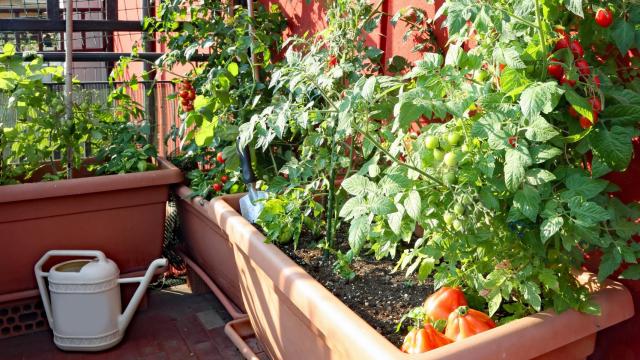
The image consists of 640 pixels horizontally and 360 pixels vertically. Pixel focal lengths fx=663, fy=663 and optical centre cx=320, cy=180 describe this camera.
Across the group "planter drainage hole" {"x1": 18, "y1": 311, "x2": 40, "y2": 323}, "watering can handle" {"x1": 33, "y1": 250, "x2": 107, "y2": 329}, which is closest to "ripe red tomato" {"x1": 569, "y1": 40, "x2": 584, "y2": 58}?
"watering can handle" {"x1": 33, "y1": 250, "x2": 107, "y2": 329}

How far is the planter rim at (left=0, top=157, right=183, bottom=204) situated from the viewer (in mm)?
2619

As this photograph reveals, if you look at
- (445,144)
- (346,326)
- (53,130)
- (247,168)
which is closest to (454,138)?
(445,144)

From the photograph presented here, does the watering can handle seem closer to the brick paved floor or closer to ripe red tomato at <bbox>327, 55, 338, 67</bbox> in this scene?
the brick paved floor

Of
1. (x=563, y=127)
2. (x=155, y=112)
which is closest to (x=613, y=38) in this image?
(x=563, y=127)

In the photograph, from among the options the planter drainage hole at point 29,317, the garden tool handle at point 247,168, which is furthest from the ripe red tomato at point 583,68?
the planter drainage hole at point 29,317

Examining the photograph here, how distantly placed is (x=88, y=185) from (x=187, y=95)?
0.64m

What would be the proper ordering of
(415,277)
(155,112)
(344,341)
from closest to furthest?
(344,341)
(415,277)
(155,112)

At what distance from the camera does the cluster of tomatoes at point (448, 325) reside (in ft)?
5.00

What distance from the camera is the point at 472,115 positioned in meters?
1.65

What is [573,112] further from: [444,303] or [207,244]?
[207,244]

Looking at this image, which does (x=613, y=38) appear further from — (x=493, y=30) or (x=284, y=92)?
(x=284, y=92)

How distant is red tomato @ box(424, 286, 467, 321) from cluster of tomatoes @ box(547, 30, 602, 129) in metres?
0.54

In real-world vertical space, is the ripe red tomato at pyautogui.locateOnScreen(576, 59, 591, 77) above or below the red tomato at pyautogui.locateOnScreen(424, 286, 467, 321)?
above

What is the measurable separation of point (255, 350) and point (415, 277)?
2.48ft
